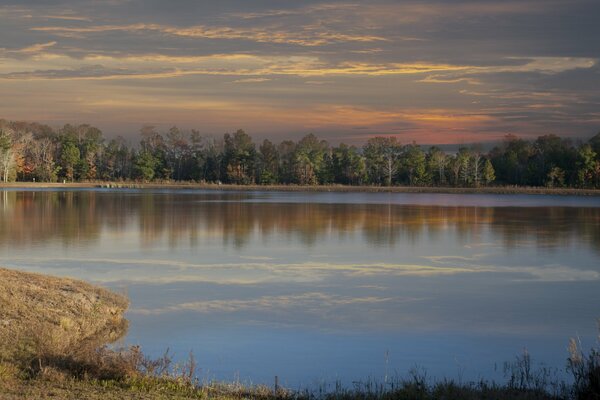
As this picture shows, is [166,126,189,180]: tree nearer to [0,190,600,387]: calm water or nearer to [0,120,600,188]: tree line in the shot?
[0,120,600,188]: tree line

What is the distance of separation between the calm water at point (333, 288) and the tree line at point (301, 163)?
60484 mm

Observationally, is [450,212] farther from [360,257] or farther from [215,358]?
[215,358]

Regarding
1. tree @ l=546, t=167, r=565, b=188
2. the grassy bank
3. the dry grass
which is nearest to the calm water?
the dry grass

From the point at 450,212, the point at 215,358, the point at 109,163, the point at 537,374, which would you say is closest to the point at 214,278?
the point at 215,358

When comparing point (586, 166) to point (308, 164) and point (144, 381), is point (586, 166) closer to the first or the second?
point (308, 164)

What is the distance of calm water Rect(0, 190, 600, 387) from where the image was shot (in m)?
11.9

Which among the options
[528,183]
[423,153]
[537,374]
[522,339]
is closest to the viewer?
[537,374]

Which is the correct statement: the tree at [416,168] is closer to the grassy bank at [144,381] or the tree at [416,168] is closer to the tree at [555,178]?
the tree at [555,178]

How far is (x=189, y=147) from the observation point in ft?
375

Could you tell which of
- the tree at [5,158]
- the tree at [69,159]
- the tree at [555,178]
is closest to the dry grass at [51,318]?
the tree at [555,178]

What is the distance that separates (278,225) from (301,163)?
65.7 meters

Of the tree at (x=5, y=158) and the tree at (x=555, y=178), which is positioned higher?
the tree at (x=5, y=158)

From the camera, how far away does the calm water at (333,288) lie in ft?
39.2

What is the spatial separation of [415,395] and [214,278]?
445 inches
